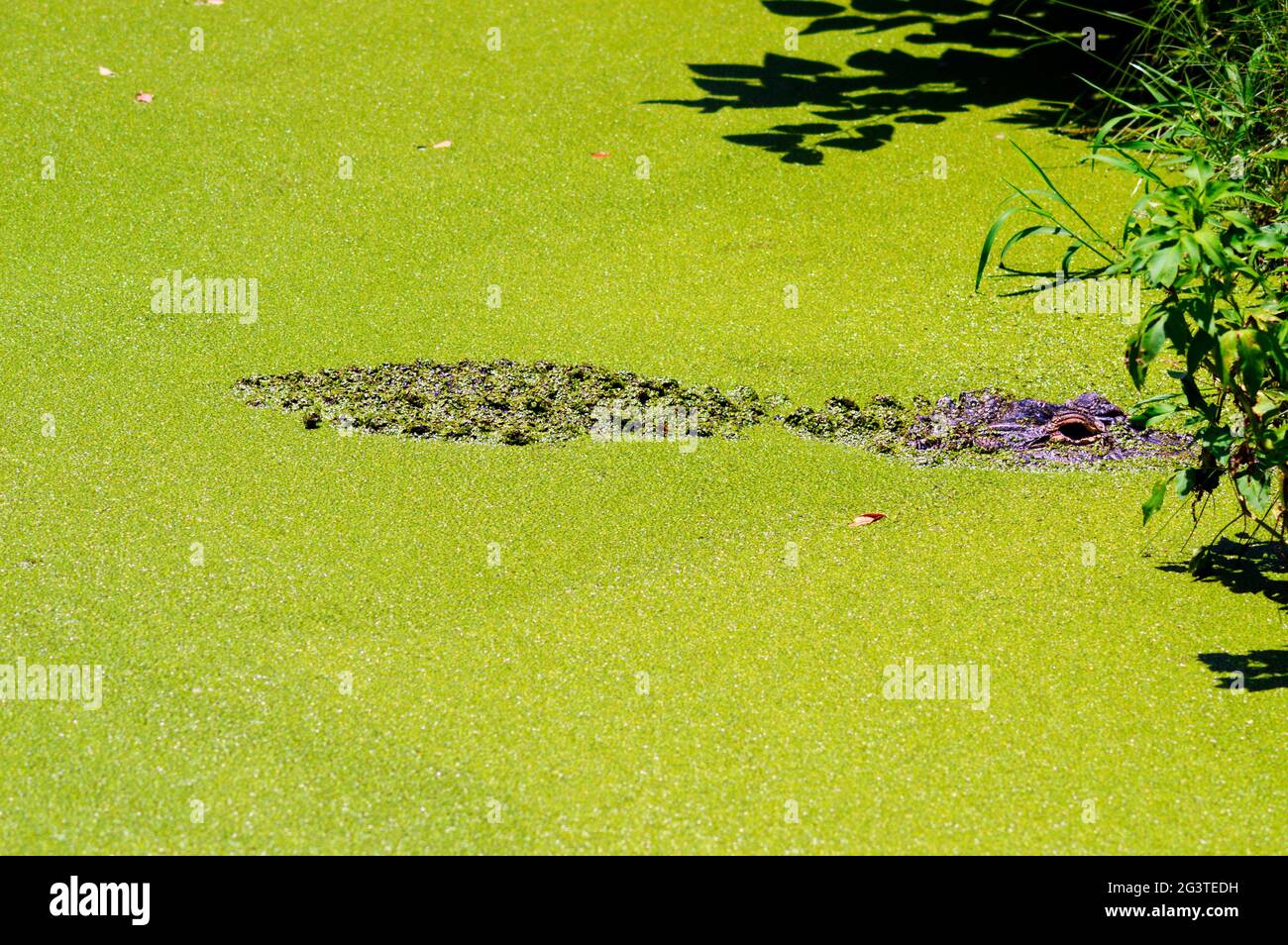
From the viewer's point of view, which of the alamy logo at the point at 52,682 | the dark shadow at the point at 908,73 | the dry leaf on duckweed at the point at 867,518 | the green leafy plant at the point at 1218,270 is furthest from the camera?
the dark shadow at the point at 908,73

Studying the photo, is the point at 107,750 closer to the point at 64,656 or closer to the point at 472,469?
the point at 64,656

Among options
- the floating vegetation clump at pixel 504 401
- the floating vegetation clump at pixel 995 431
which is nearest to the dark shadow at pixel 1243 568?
the floating vegetation clump at pixel 995 431

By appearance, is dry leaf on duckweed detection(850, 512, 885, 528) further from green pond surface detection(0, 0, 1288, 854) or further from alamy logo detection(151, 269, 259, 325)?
alamy logo detection(151, 269, 259, 325)

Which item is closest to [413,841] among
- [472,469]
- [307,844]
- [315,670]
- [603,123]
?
[307,844]

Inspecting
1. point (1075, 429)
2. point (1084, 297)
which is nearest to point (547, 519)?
point (1075, 429)

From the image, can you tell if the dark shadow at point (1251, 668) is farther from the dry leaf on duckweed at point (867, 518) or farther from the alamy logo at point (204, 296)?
the alamy logo at point (204, 296)
